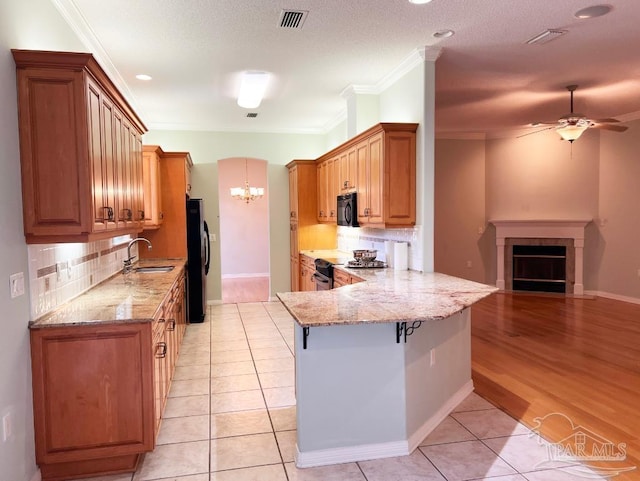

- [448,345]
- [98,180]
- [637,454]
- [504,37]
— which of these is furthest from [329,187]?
[637,454]

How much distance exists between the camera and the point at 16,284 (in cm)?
236

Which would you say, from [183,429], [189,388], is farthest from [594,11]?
[189,388]

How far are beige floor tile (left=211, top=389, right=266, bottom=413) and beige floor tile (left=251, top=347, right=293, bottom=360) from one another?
897 millimetres

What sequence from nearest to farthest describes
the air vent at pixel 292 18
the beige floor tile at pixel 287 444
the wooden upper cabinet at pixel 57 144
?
1. the wooden upper cabinet at pixel 57 144
2. the beige floor tile at pixel 287 444
3. the air vent at pixel 292 18

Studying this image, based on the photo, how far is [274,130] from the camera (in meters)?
7.73

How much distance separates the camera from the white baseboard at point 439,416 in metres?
2.90

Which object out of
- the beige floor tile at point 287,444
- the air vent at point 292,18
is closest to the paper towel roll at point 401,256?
the beige floor tile at point 287,444

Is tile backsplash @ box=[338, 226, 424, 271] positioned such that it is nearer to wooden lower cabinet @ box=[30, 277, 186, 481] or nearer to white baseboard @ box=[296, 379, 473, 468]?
white baseboard @ box=[296, 379, 473, 468]

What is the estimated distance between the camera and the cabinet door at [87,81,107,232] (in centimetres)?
262

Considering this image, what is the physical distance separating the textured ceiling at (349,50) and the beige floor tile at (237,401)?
9.51ft

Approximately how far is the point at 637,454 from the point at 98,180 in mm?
3601

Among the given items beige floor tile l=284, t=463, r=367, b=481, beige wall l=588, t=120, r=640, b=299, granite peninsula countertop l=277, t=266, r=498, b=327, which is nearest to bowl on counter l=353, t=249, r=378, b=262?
granite peninsula countertop l=277, t=266, r=498, b=327

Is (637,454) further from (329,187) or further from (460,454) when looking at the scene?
(329,187)

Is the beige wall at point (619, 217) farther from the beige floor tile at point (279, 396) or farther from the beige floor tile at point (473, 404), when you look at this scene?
the beige floor tile at point (279, 396)
